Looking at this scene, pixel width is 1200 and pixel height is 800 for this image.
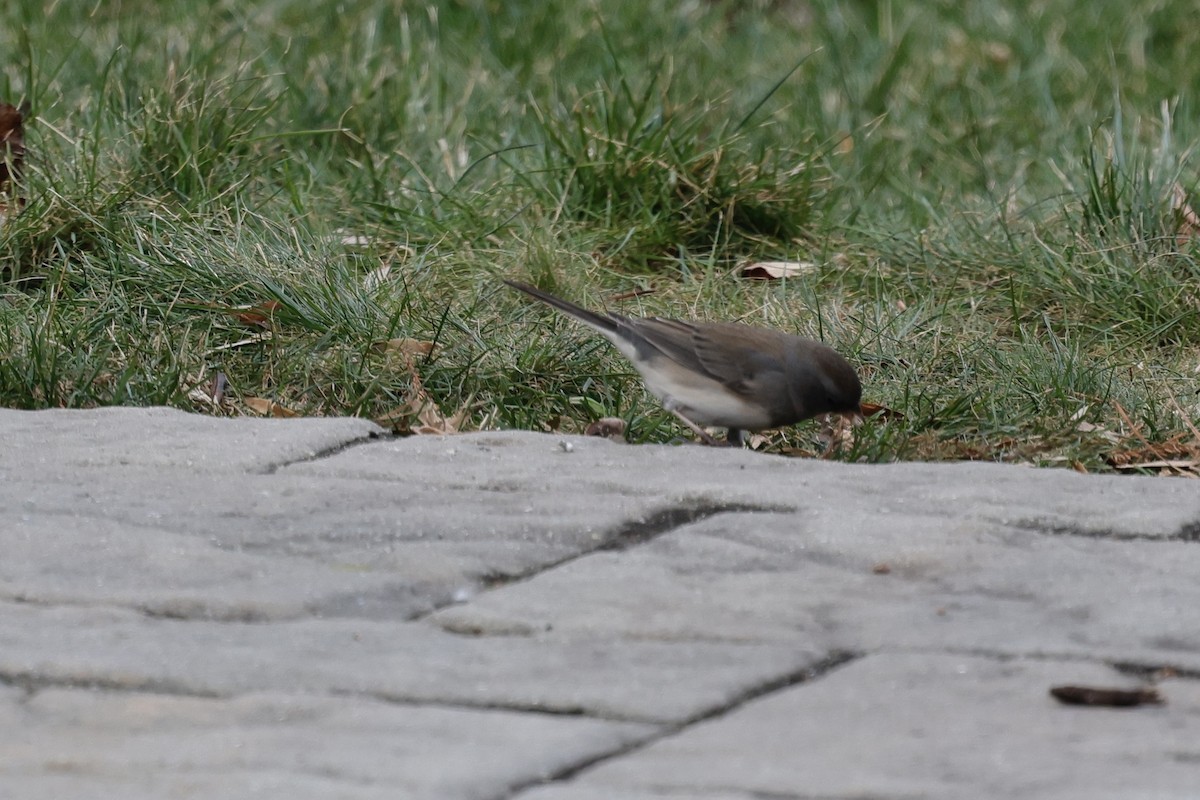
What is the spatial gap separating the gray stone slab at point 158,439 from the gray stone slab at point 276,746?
1199mm

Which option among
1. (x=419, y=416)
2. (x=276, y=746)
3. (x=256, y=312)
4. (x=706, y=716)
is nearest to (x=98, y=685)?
(x=276, y=746)

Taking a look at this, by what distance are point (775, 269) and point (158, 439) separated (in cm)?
276

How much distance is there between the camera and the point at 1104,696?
6.66ft

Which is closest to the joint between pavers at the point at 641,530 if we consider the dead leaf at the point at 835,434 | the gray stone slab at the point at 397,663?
the gray stone slab at the point at 397,663

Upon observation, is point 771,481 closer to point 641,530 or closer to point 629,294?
point 641,530

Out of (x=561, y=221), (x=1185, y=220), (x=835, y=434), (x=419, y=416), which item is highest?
(x=1185, y=220)

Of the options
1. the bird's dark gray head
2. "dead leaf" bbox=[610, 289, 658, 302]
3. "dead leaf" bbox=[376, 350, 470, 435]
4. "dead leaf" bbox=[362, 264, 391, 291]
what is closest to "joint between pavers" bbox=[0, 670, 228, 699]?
"dead leaf" bbox=[376, 350, 470, 435]

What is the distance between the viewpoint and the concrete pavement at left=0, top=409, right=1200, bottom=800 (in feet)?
6.05

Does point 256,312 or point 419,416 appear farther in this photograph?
point 256,312

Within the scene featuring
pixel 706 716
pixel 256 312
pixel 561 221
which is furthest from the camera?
pixel 561 221

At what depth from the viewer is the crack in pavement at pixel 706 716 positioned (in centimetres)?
182

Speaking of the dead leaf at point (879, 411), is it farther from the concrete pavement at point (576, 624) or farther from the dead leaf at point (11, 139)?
the dead leaf at point (11, 139)

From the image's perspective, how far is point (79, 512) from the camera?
9.41 feet

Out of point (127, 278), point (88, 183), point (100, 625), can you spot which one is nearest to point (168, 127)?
point (88, 183)
